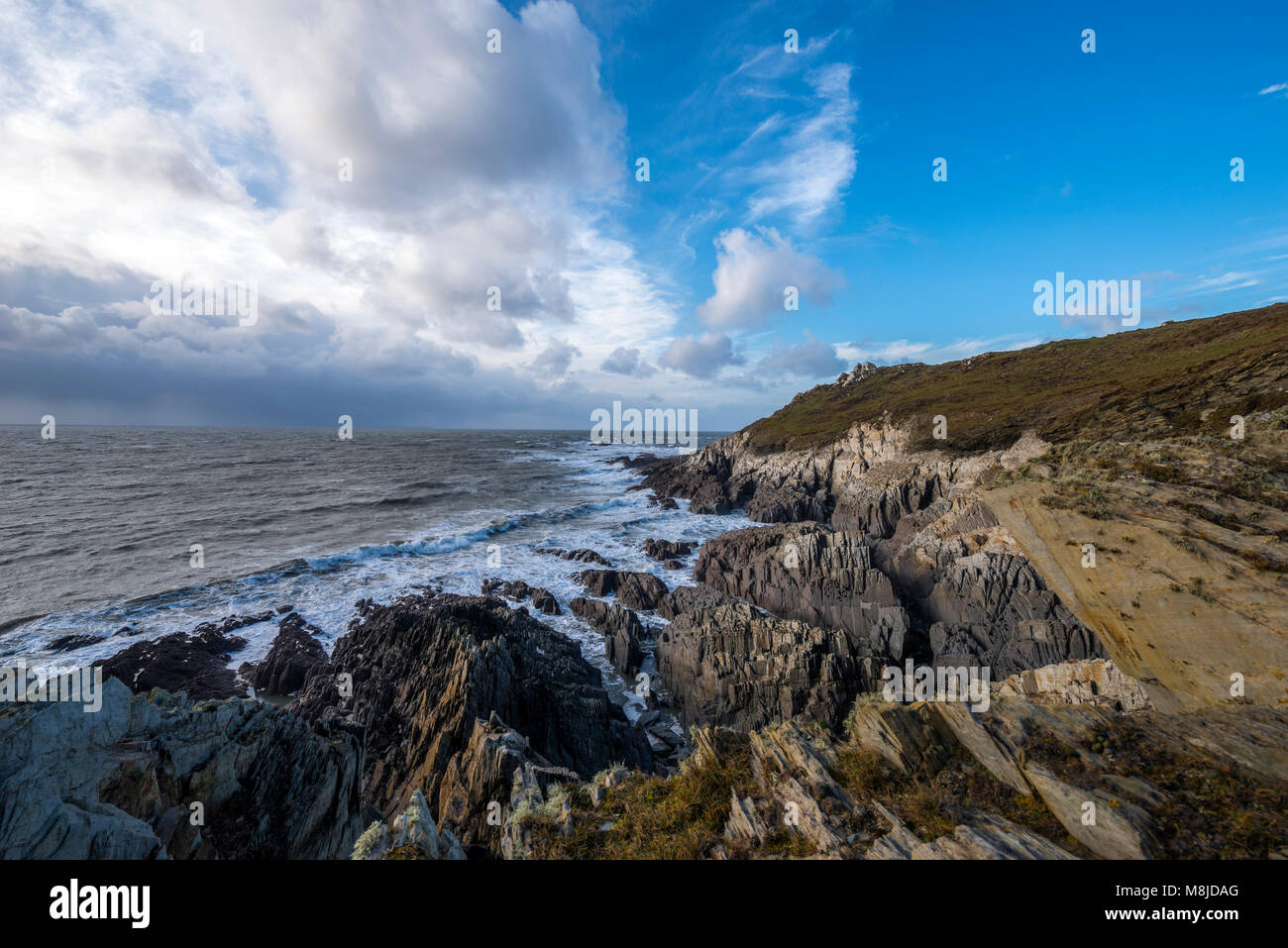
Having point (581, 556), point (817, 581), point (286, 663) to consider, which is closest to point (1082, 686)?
point (817, 581)

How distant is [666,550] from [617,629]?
14.7 m

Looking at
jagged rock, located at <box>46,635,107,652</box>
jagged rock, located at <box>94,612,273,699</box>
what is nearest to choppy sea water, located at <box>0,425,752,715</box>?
jagged rock, located at <box>46,635,107,652</box>

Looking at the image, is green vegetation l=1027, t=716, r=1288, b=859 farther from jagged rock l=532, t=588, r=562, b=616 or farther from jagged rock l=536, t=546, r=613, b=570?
jagged rock l=536, t=546, r=613, b=570

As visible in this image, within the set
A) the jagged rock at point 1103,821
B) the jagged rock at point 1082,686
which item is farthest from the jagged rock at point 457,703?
the jagged rock at point 1082,686

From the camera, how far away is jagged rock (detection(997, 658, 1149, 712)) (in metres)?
11.2

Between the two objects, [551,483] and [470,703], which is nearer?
[470,703]

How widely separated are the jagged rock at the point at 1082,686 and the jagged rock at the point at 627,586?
64.8ft

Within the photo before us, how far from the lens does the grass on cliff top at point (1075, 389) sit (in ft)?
101

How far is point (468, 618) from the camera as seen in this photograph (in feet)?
72.7

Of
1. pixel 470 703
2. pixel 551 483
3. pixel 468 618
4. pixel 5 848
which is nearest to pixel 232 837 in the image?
pixel 5 848

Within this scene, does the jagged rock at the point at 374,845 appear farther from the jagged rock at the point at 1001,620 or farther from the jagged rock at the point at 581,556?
the jagged rock at the point at 581,556

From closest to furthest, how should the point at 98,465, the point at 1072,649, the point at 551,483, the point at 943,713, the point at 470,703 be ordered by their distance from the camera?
the point at 943,713 < the point at 470,703 < the point at 1072,649 < the point at 551,483 < the point at 98,465

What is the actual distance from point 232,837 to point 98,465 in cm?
12745
